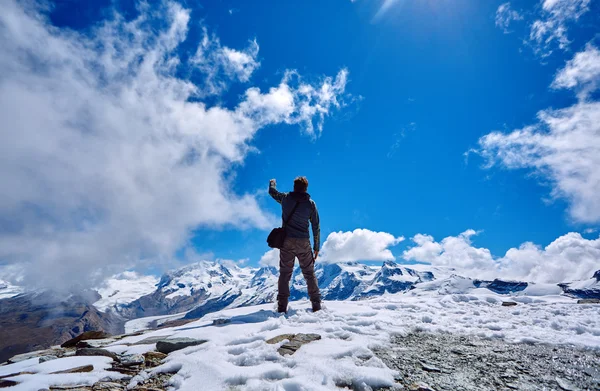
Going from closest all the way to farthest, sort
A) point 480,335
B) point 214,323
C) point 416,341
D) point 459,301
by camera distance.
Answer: point 416,341 → point 480,335 → point 214,323 → point 459,301

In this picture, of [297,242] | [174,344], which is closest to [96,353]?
[174,344]

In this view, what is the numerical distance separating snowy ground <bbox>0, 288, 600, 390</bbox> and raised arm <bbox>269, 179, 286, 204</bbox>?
3935 mm

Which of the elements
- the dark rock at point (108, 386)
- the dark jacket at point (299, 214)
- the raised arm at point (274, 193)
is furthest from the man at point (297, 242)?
the dark rock at point (108, 386)

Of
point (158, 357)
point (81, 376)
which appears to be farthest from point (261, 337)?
point (81, 376)

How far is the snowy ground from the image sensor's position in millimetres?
4266

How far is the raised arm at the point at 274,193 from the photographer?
34.9 feet

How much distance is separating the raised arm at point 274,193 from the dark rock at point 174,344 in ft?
17.7

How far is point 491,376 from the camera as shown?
4.40 m

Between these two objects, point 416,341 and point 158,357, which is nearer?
point 158,357

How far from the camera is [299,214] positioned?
1013 cm

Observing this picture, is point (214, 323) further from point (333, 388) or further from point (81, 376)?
point (333, 388)

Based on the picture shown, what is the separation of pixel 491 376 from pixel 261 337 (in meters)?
4.33

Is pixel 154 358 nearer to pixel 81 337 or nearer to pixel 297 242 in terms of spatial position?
pixel 297 242

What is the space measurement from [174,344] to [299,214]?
5.35 m
